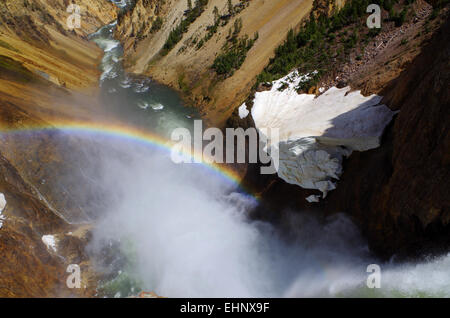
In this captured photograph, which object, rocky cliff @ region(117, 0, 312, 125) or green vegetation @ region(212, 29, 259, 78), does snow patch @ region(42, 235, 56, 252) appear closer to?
rocky cliff @ region(117, 0, 312, 125)

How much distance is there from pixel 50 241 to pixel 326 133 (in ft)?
33.3

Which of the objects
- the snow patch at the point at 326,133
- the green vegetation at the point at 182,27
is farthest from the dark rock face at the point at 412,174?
the green vegetation at the point at 182,27

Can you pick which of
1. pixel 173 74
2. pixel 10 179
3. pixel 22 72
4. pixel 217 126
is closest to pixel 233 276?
pixel 10 179

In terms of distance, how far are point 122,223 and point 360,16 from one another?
15.9m

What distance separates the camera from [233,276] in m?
9.62

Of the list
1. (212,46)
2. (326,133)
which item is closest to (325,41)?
(326,133)

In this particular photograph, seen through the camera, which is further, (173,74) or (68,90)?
(173,74)

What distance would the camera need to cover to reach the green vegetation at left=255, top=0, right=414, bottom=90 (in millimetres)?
13438

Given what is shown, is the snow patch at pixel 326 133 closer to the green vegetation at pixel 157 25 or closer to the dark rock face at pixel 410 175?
the dark rock face at pixel 410 175

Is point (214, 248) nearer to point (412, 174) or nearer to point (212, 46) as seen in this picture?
point (412, 174)

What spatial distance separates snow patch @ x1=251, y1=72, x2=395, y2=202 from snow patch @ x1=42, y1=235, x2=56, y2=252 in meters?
8.60
